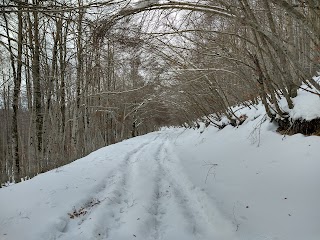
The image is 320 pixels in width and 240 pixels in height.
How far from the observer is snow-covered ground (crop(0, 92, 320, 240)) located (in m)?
3.43

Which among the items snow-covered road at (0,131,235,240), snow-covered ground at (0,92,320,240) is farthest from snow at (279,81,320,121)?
snow-covered road at (0,131,235,240)

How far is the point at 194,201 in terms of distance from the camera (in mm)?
4629

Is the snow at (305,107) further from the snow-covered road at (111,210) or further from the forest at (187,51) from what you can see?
the snow-covered road at (111,210)

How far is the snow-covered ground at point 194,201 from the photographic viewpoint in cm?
343

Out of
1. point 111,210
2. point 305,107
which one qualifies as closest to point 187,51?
→ point 305,107

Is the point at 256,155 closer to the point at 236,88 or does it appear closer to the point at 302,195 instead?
the point at 302,195

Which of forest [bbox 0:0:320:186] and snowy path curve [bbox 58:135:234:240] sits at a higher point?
forest [bbox 0:0:320:186]

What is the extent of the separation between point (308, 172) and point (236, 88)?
7.88 m

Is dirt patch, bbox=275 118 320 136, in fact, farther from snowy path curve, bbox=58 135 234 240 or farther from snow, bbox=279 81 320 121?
snowy path curve, bbox=58 135 234 240

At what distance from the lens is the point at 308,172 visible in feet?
13.0

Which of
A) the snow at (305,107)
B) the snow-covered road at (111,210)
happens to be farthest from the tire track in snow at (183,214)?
the snow at (305,107)

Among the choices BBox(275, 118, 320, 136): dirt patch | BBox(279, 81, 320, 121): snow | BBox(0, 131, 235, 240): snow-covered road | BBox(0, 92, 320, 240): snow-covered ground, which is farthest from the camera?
BBox(279, 81, 320, 121): snow

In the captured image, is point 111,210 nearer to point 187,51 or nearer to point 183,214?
point 183,214

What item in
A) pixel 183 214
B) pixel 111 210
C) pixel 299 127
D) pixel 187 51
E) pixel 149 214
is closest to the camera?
pixel 183 214
